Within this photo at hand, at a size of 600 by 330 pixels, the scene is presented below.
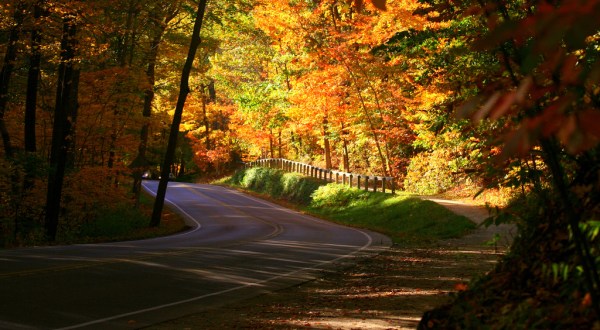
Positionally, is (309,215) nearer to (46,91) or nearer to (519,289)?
(46,91)

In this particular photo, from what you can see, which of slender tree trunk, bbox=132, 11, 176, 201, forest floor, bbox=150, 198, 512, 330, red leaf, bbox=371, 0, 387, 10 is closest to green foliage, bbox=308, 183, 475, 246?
forest floor, bbox=150, 198, 512, 330

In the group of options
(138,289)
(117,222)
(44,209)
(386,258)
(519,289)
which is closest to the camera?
(519,289)

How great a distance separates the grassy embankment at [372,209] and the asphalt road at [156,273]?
2553 mm

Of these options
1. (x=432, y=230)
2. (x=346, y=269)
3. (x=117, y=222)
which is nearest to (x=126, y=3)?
(x=117, y=222)

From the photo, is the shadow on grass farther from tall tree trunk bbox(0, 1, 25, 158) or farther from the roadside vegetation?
tall tree trunk bbox(0, 1, 25, 158)

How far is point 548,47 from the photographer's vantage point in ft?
4.38

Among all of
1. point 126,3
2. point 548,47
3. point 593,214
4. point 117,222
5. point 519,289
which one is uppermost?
point 126,3

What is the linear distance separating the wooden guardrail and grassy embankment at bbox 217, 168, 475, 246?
0.63m

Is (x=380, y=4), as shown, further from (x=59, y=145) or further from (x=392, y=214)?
(x=392, y=214)

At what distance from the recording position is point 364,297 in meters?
10.7

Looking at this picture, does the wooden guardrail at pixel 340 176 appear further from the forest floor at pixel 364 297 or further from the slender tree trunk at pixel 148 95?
the forest floor at pixel 364 297

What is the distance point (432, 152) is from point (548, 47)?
120 ft

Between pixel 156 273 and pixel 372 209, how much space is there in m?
20.4

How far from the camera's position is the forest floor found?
8.39 metres
